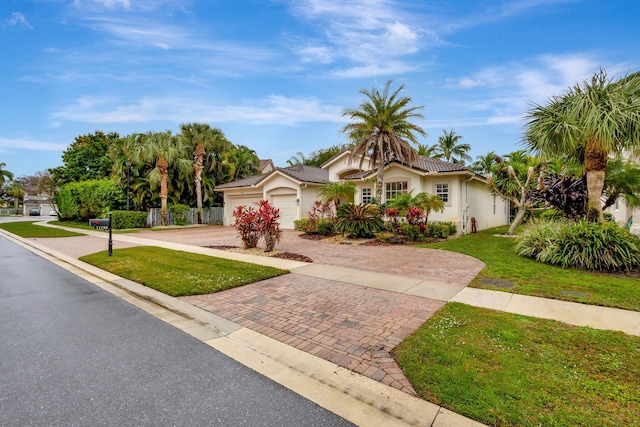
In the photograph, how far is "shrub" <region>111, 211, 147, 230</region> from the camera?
2306 centimetres

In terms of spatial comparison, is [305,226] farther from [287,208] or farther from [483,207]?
[483,207]

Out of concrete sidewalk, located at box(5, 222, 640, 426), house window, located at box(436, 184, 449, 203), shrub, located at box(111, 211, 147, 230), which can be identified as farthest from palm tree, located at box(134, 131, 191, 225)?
house window, located at box(436, 184, 449, 203)

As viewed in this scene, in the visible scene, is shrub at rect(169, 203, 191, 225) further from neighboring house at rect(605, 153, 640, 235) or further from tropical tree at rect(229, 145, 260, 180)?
neighboring house at rect(605, 153, 640, 235)

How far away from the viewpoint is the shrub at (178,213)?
85.8 feet

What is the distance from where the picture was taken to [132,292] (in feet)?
21.5

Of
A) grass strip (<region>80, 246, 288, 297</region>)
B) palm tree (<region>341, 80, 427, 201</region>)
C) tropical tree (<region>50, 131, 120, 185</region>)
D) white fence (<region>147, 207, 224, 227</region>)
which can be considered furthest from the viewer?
tropical tree (<region>50, 131, 120, 185</region>)

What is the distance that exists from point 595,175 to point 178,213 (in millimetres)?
26601

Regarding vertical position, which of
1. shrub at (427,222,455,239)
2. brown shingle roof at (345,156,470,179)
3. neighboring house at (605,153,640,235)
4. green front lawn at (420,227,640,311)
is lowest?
green front lawn at (420,227,640,311)

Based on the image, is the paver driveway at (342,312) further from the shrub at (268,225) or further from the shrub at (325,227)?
the shrub at (325,227)

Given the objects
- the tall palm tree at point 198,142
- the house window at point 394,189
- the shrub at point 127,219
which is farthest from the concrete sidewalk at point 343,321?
the tall palm tree at point 198,142

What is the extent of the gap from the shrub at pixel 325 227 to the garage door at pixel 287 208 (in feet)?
16.6

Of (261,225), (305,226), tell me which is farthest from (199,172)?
(261,225)

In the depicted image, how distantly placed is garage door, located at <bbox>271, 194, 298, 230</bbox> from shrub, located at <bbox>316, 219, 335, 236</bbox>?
505 cm

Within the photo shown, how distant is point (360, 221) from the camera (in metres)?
14.8
